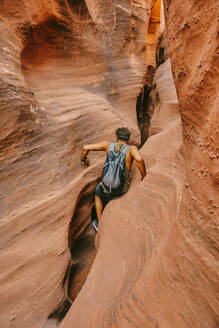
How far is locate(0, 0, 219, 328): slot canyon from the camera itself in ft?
3.68

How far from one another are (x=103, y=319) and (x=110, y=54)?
486 centimetres

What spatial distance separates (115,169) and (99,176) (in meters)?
0.77

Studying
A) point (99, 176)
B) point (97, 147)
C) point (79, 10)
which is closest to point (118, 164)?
point (97, 147)

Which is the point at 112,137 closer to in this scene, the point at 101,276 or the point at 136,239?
the point at 136,239

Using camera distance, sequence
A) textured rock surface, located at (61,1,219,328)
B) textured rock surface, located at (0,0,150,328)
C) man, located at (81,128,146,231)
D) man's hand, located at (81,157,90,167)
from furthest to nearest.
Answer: man's hand, located at (81,157,90,167) → man, located at (81,128,146,231) → textured rock surface, located at (0,0,150,328) → textured rock surface, located at (61,1,219,328)

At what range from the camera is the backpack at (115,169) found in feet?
8.93

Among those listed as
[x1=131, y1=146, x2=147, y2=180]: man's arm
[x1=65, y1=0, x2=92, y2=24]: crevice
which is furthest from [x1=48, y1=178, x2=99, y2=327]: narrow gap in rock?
[x1=65, y1=0, x2=92, y2=24]: crevice

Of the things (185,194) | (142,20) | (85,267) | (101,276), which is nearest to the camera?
(185,194)

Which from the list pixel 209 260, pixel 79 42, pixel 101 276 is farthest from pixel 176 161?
pixel 79 42

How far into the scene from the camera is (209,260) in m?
0.99

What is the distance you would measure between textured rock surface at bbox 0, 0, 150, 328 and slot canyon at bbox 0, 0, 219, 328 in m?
0.02

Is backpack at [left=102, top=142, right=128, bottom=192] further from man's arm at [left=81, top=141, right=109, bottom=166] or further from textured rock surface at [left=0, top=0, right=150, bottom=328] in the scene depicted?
textured rock surface at [left=0, top=0, right=150, bottom=328]

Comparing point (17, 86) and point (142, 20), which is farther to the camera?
point (142, 20)

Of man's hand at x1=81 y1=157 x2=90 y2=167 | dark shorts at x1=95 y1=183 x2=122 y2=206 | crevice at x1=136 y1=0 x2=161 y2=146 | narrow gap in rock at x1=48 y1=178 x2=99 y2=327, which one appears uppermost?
crevice at x1=136 y1=0 x2=161 y2=146
